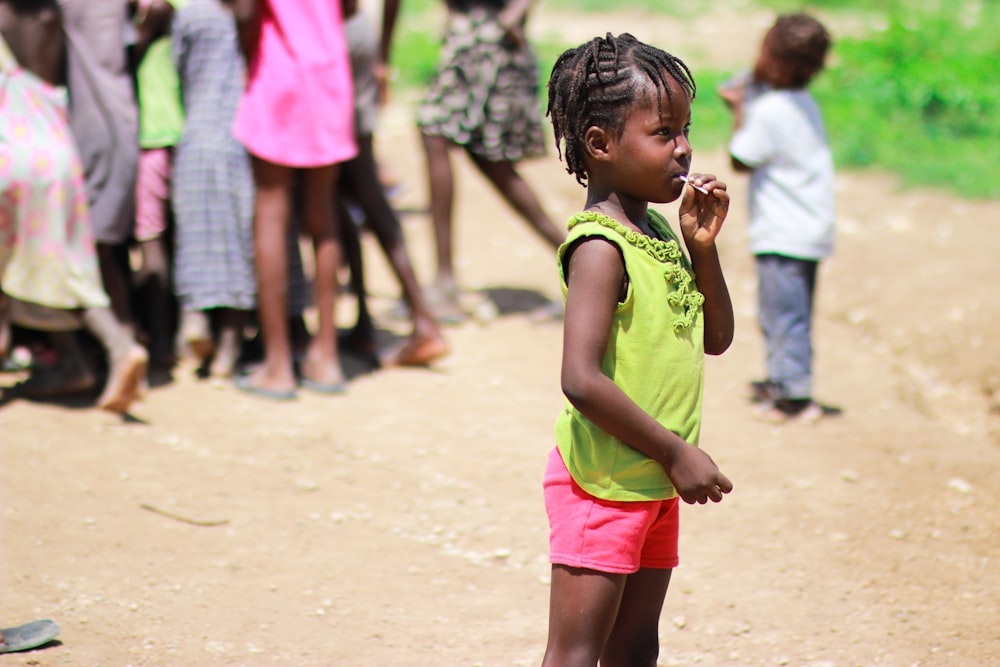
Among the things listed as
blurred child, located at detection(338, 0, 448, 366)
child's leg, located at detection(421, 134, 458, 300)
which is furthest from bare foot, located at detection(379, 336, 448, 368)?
child's leg, located at detection(421, 134, 458, 300)

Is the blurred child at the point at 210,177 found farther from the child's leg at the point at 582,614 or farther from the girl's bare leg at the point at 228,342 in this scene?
the child's leg at the point at 582,614

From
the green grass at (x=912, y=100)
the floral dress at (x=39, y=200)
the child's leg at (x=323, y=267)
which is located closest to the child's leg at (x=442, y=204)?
the child's leg at (x=323, y=267)

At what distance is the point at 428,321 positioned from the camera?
5.09 metres

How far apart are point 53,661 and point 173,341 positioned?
7.76 ft

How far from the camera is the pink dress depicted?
4.51 meters

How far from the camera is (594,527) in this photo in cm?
227

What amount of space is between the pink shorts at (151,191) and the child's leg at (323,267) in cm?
55

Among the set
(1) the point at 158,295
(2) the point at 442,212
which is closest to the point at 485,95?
(2) the point at 442,212

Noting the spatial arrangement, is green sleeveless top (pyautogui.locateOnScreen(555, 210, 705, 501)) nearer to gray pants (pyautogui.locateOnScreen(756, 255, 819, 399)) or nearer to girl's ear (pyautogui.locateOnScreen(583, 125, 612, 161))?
girl's ear (pyautogui.locateOnScreen(583, 125, 612, 161))

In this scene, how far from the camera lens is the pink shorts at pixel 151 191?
191 inches

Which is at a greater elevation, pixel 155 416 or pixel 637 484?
pixel 637 484

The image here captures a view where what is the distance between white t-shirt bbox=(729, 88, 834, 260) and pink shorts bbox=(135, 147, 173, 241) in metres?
2.14

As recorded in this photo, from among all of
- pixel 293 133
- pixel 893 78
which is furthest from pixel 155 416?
pixel 893 78

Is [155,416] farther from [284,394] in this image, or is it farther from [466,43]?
[466,43]
